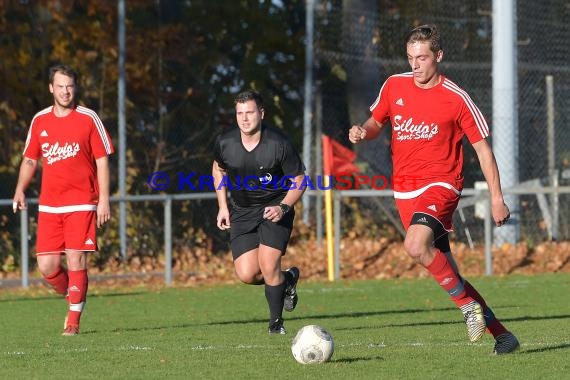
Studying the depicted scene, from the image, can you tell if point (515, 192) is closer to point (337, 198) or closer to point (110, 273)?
point (337, 198)

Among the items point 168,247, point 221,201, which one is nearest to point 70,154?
point 221,201

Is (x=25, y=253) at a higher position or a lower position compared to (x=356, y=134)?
lower

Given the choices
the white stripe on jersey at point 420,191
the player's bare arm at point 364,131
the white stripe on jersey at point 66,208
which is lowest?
the white stripe on jersey at point 66,208

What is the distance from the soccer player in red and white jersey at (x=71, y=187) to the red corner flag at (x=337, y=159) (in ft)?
25.6

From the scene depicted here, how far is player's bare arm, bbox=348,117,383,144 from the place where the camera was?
852 cm

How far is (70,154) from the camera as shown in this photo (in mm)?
10508

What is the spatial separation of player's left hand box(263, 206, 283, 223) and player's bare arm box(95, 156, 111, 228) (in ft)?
4.35

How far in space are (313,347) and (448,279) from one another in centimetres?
105

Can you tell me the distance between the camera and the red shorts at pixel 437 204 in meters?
8.50

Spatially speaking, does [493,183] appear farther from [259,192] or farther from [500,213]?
[259,192]

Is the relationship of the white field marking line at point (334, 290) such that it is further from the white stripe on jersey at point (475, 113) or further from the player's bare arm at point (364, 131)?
the white stripe on jersey at point (475, 113)

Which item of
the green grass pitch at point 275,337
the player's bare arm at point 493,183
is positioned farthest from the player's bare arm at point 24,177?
the player's bare arm at point 493,183

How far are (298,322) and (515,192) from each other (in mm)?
6866

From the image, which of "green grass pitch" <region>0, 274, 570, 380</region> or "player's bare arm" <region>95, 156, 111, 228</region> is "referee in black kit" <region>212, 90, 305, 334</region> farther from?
"player's bare arm" <region>95, 156, 111, 228</region>
